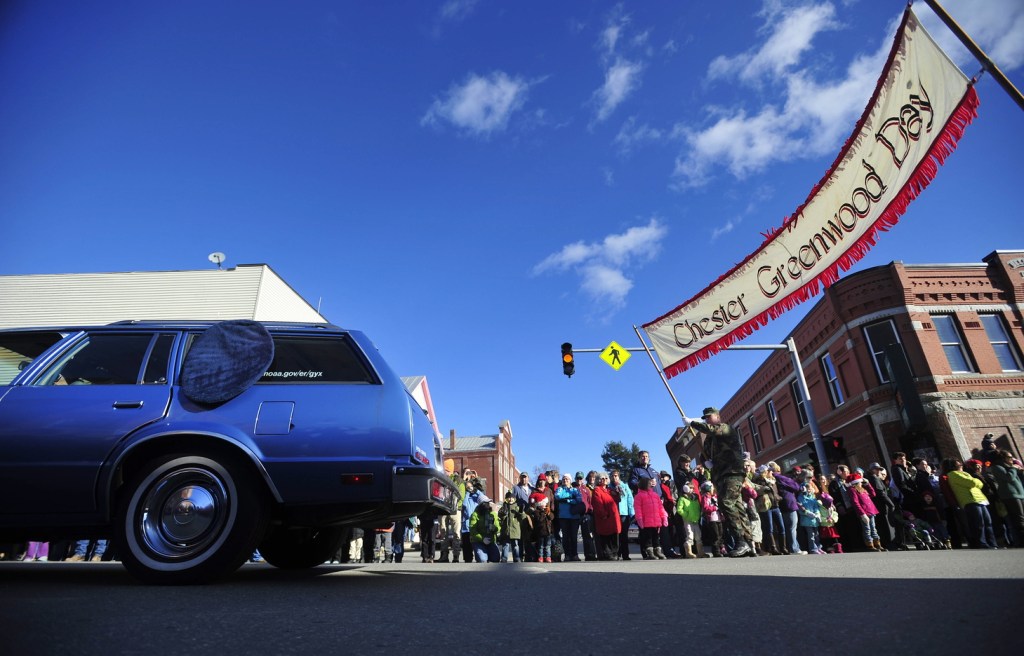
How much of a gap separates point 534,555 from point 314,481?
927 cm

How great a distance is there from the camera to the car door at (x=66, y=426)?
341 cm

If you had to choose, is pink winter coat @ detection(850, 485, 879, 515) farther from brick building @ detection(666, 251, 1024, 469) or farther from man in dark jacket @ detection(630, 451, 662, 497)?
brick building @ detection(666, 251, 1024, 469)

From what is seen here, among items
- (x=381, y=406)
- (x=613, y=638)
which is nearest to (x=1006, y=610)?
(x=613, y=638)

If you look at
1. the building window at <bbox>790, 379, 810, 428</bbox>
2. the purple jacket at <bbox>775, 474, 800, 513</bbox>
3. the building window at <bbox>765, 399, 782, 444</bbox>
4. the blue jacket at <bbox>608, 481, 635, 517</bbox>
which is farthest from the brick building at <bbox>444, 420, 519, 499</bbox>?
the purple jacket at <bbox>775, 474, 800, 513</bbox>

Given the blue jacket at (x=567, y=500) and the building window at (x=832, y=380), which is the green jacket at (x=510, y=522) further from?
the building window at (x=832, y=380)

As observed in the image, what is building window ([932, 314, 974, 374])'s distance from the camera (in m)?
20.2

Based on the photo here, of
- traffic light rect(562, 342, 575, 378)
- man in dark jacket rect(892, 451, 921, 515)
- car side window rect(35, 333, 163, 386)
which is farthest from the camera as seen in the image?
traffic light rect(562, 342, 575, 378)

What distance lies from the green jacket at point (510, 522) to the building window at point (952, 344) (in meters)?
19.1

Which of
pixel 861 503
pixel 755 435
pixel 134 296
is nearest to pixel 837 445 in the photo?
pixel 861 503

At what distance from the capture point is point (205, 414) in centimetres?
360

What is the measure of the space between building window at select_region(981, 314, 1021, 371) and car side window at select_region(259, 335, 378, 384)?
2614 cm

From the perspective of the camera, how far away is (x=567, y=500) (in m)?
11.0

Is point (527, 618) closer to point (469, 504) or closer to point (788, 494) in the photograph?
point (788, 494)

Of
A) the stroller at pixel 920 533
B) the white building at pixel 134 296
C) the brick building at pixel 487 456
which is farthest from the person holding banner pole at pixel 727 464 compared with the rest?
the brick building at pixel 487 456
